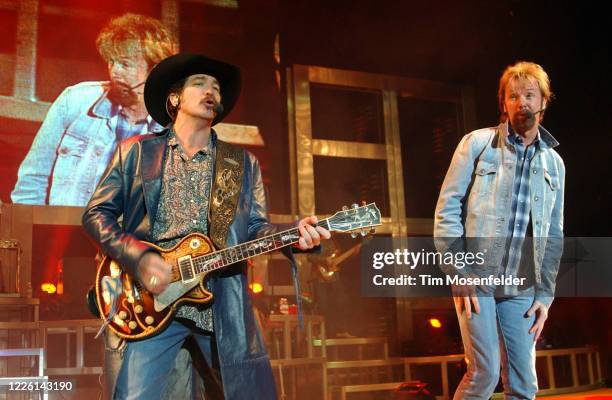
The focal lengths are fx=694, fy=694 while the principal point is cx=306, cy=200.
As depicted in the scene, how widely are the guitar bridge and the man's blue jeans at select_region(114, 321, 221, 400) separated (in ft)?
0.56

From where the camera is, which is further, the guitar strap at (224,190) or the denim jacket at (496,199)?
the denim jacket at (496,199)

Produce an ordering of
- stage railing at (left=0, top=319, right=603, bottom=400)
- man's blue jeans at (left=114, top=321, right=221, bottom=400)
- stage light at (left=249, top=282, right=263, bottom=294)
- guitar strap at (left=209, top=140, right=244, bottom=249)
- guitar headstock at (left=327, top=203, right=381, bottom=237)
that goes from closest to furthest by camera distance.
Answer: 1. man's blue jeans at (left=114, top=321, right=221, bottom=400)
2. guitar strap at (left=209, top=140, right=244, bottom=249)
3. guitar headstock at (left=327, top=203, right=381, bottom=237)
4. stage railing at (left=0, top=319, right=603, bottom=400)
5. stage light at (left=249, top=282, right=263, bottom=294)

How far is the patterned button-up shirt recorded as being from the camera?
8.60 ft

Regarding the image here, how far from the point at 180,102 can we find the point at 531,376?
2031 mm

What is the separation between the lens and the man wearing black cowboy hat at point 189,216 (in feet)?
8.21

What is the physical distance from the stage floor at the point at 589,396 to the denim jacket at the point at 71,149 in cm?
406

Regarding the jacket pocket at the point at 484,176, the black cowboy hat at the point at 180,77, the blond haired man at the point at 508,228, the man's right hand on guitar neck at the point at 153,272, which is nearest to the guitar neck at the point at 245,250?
the man's right hand on guitar neck at the point at 153,272

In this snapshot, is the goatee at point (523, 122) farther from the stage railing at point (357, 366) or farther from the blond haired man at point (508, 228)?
the stage railing at point (357, 366)

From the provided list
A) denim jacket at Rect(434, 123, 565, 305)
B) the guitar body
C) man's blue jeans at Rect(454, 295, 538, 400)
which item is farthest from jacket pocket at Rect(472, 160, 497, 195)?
the guitar body

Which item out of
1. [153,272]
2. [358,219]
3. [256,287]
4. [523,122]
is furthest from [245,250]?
[256,287]

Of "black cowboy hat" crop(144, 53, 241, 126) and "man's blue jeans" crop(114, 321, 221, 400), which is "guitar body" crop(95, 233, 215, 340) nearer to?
"man's blue jeans" crop(114, 321, 221, 400)

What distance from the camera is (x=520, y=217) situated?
11.5 ft

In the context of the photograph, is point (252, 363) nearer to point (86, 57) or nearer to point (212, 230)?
point (212, 230)

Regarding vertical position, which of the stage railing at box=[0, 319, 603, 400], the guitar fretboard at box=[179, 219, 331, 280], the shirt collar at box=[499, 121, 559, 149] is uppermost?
the shirt collar at box=[499, 121, 559, 149]
